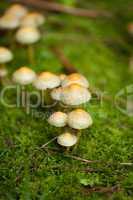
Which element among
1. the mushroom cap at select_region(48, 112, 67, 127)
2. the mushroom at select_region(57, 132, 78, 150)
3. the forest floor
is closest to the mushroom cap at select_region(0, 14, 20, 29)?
the forest floor

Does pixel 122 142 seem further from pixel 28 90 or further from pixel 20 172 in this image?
pixel 28 90

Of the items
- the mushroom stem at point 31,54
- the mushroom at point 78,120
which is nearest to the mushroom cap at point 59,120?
the mushroom at point 78,120

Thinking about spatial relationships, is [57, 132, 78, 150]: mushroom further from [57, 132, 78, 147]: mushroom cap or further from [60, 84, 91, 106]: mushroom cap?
[60, 84, 91, 106]: mushroom cap

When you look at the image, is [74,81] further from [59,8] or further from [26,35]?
[59,8]

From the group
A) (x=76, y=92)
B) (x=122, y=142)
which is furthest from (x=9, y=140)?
(x=122, y=142)

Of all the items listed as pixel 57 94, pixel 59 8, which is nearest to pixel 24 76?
pixel 57 94

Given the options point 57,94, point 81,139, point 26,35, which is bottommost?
point 81,139

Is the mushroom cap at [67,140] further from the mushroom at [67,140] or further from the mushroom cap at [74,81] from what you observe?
the mushroom cap at [74,81]

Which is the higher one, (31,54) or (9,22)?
(9,22)
